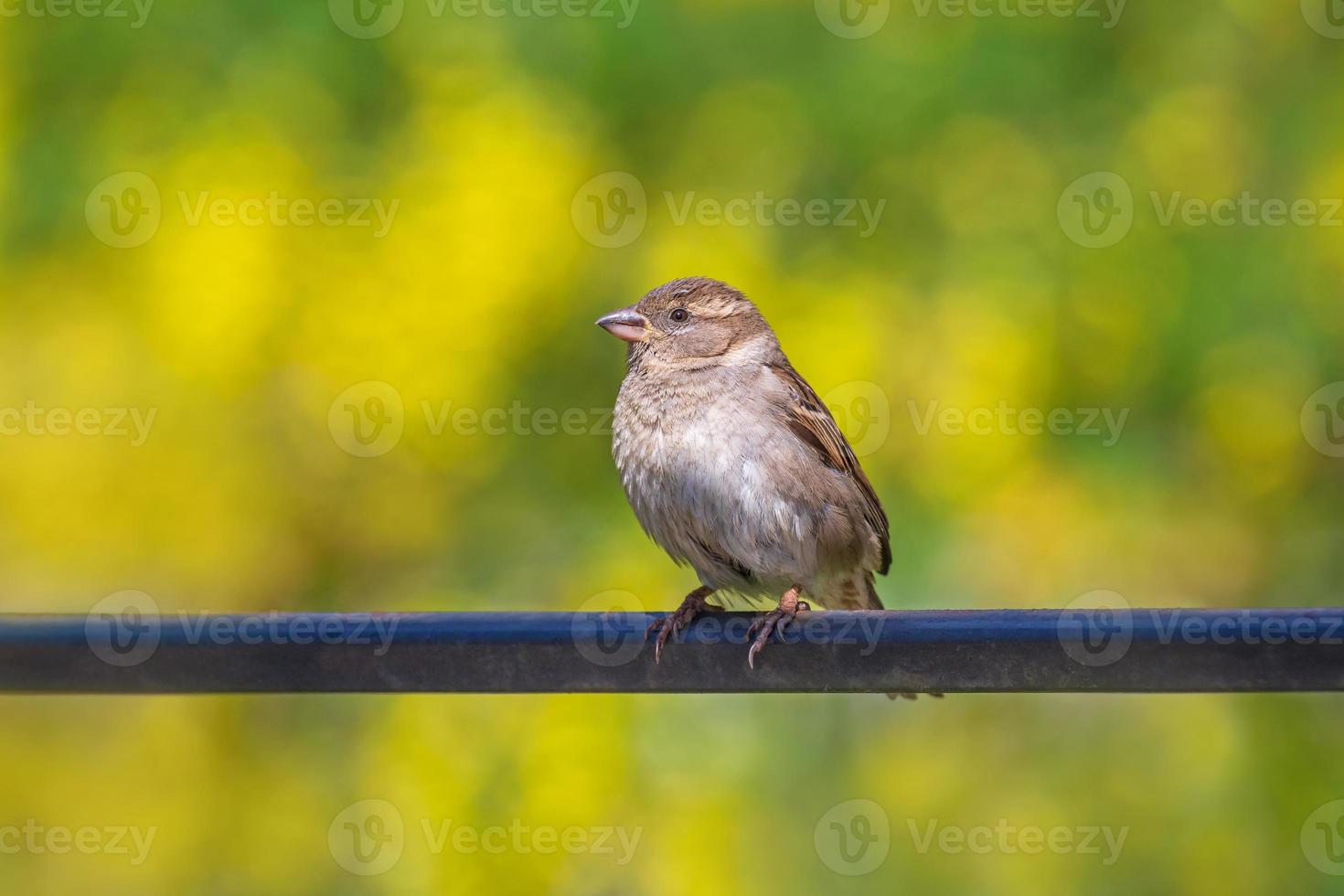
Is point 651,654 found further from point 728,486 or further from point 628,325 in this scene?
point 628,325

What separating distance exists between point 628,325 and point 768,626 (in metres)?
1.44

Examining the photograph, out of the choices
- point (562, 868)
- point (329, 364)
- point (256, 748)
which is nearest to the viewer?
point (562, 868)

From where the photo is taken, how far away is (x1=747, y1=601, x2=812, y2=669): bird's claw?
2842mm

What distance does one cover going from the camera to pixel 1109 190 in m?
Answer: 5.64

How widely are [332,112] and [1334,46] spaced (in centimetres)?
355

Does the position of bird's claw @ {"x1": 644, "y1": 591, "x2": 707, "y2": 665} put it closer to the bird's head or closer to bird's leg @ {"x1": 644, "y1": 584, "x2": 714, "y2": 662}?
bird's leg @ {"x1": 644, "y1": 584, "x2": 714, "y2": 662}

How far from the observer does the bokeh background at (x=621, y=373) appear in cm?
482

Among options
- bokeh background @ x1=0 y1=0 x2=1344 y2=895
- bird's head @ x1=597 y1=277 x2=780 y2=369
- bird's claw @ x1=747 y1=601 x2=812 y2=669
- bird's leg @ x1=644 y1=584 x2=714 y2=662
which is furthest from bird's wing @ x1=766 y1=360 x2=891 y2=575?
bokeh background @ x1=0 y1=0 x2=1344 y2=895

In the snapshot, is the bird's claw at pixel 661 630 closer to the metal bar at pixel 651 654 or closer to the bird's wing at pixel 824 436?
the metal bar at pixel 651 654

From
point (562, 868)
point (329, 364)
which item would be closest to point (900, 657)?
point (562, 868)

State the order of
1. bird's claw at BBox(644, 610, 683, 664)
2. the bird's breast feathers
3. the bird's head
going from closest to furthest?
bird's claw at BBox(644, 610, 683, 664) < the bird's breast feathers < the bird's head

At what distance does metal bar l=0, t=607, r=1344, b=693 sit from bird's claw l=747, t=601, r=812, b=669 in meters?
0.02

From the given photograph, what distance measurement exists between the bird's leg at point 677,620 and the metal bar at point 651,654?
0.03 metres

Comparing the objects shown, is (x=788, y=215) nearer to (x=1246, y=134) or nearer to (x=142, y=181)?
(x=1246, y=134)
